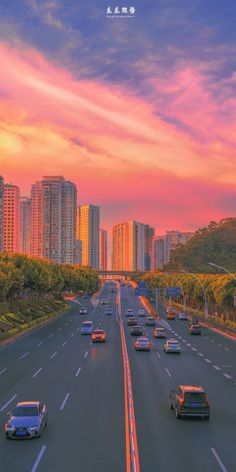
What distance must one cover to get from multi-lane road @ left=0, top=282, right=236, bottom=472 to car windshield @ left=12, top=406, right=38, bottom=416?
0.96 metres

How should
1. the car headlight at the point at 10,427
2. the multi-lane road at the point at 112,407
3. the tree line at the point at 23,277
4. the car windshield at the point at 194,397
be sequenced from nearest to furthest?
the multi-lane road at the point at 112,407, the car headlight at the point at 10,427, the car windshield at the point at 194,397, the tree line at the point at 23,277

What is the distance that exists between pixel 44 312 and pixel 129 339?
40635 millimetres

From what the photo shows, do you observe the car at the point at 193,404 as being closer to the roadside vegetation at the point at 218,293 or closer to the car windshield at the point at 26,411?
the car windshield at the point at 26,411

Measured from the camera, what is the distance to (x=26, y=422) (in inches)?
858

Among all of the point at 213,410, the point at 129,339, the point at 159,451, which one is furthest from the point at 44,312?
the point at 159,451

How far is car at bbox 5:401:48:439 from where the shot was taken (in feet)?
70.6

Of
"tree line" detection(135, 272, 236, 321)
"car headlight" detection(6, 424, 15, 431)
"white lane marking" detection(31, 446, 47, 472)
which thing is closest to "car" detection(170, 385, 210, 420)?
"white lane marking" detection(31, 446, 47, 472)

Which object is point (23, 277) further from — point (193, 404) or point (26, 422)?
point (26, 422)

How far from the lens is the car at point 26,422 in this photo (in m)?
21.5

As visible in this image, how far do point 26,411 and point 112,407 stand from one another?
6.44m

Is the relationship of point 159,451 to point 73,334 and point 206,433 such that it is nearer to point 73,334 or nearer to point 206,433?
point 206,433

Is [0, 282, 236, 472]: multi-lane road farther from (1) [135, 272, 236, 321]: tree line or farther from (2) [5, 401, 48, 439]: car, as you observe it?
(1) [135, 272, 236, 321]: tree line

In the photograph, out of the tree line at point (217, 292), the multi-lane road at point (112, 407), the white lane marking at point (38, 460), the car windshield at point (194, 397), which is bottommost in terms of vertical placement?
the multi-lane road at point (112, 407)

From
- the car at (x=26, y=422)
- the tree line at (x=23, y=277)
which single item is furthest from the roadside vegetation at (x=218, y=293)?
the car at (x=26, y=422)
